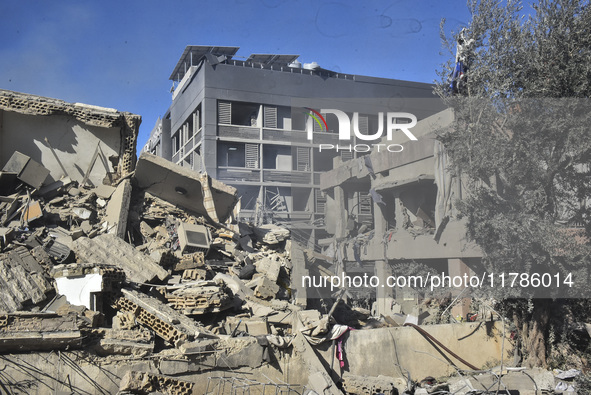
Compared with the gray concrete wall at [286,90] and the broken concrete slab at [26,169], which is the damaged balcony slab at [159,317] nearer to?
the broken concrete slab at [26,169]

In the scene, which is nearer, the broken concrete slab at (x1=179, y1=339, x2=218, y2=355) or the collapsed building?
the collapsed building

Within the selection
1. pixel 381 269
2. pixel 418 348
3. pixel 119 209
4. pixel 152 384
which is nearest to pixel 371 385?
pixel 418 348

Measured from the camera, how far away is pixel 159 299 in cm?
863

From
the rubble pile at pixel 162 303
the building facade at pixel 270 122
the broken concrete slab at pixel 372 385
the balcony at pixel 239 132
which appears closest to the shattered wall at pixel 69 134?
the rubble pile at pixel 162 303

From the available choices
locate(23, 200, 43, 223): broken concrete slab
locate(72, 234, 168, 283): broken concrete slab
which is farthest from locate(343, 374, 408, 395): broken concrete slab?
locate(23, 200, 43, 223): broken concrete slab

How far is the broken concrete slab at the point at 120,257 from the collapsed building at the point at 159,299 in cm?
3

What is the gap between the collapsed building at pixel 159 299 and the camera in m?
6.99

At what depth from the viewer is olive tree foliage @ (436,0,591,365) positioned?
9.62m

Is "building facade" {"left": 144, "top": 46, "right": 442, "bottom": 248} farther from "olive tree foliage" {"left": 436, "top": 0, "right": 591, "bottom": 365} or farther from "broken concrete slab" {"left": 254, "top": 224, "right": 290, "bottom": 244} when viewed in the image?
"olive tree foliage" {"left": 436, "top": 0, "right": 591, "bottom": 365}

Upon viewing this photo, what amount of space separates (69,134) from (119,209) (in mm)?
2968

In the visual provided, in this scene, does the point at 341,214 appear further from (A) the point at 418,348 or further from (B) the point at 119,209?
(A) the point at 418,348

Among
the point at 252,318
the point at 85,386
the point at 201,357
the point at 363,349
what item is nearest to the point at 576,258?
the point at 363,349

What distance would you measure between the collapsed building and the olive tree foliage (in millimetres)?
1639

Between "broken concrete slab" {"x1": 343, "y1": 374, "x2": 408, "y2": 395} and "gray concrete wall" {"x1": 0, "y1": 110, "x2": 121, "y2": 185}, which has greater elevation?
"gray concrete wall" {"x1": 0, "y1": 110, "x2": 121, "y2": 185}
